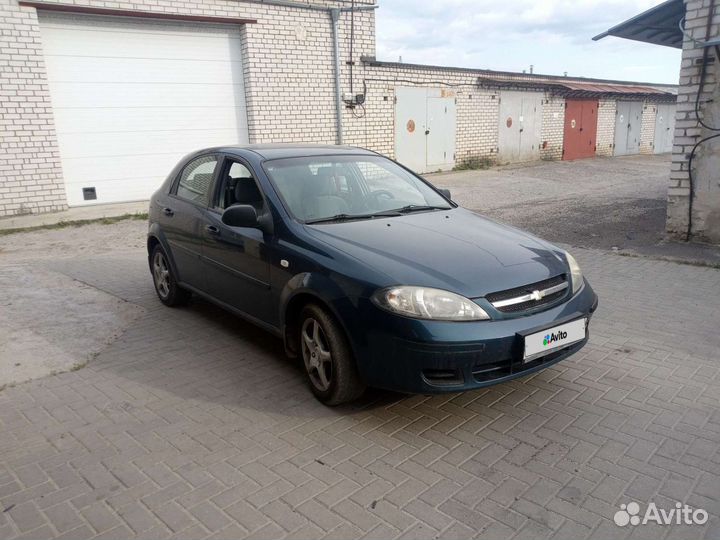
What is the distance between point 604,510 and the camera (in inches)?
101

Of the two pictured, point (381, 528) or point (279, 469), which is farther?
point (279, 469)

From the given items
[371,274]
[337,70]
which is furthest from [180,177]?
[337,70]

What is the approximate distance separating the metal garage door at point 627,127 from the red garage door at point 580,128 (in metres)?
1.96

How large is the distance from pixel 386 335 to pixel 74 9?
33.7 feet

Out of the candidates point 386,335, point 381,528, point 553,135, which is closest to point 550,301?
point 386,335

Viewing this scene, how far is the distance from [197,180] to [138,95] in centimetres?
757

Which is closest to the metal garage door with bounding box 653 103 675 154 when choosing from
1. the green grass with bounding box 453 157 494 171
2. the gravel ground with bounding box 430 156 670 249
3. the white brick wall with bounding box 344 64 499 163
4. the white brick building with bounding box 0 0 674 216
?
the gravel ground with bounding box 430 156 670 249

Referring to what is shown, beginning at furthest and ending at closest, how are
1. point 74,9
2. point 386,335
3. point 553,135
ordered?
1. point 553,135
2. point 74,9
3. point 386,335

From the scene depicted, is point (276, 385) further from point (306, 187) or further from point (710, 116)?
point (710, 116)

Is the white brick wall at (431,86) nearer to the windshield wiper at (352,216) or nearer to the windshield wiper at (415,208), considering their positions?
the windshield wiper at (415,208)

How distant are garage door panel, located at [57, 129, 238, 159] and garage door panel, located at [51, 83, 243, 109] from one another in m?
0.57

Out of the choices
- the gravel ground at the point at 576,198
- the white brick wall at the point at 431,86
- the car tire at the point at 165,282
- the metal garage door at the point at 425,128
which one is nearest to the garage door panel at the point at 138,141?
the white brick wall at the point at 431,86

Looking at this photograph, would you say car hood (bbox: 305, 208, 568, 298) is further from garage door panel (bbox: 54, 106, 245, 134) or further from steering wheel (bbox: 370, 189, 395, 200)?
garage door panel (bbox: 54, 106, 245, 134)

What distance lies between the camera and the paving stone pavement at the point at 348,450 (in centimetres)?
253
